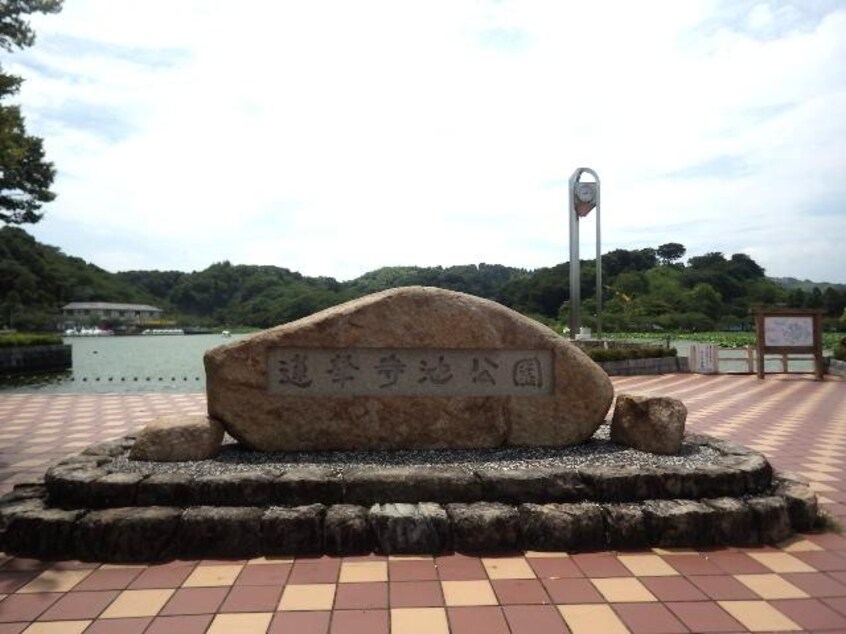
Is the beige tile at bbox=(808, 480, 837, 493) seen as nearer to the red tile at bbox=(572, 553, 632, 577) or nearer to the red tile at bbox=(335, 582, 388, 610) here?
the red tile at bbox=(572, 553, 632, 577)

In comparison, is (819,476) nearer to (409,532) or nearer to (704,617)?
(704,617)

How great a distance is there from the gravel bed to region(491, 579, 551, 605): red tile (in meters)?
0.96

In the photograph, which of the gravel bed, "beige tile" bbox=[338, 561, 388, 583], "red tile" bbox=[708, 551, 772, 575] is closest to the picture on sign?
the gravel bed

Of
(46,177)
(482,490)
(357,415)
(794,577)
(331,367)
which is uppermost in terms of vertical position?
(46,177)

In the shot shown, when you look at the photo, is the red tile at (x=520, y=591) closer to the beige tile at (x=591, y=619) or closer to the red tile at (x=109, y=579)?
the beige tile at (x=591, y=619)

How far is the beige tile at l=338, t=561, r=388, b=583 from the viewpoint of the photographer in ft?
10.0

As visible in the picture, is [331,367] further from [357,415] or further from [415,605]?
[415,605]

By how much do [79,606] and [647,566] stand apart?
119 inches

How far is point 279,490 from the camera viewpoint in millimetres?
3635

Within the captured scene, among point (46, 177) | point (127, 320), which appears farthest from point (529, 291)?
point (127, 320)

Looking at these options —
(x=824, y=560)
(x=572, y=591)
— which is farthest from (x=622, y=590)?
(x=824, y=560)

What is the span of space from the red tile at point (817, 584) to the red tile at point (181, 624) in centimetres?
303

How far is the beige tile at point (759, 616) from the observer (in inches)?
102

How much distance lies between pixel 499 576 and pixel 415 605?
1.85ft
